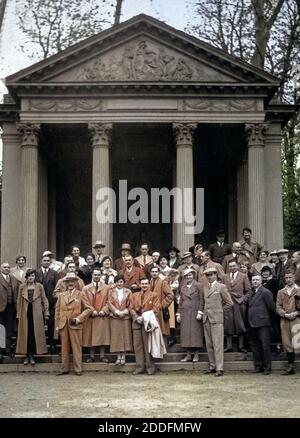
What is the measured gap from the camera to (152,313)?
12.7m

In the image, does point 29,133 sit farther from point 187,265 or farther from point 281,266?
point 281,266

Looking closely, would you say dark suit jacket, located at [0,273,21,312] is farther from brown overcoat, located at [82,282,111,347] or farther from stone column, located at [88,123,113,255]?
stone column, located at [88,123,113,255]

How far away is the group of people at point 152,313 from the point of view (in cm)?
1264

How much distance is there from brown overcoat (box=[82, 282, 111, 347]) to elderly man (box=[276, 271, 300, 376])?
141 inches

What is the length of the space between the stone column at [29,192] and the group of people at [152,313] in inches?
330

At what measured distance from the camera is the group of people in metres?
12.6

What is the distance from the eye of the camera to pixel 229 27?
103 ft

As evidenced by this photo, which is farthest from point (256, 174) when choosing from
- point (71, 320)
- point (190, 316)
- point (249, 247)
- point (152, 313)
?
point (71, 320)

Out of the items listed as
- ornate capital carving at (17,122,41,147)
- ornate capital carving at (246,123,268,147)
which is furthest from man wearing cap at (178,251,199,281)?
ornate capital carving at (17,122,41,147)

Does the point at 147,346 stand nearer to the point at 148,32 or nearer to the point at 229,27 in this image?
the point at 148,32

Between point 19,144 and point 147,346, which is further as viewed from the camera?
point 19,144

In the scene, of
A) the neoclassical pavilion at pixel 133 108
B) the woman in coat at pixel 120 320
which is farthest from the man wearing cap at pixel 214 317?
the neoclassical pavilion at pixel 133 108
